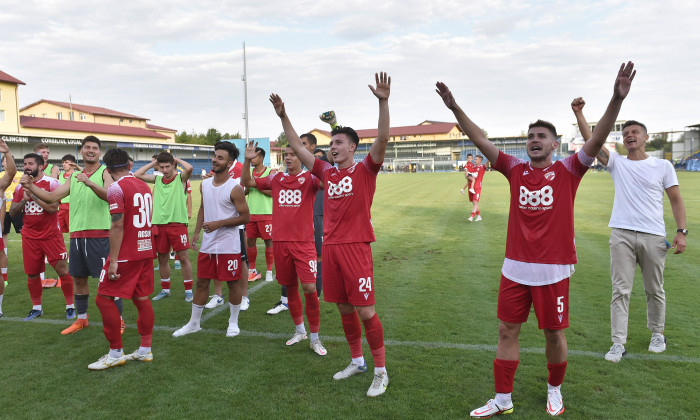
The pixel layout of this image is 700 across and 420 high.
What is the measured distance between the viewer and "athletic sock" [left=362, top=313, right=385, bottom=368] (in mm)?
4086

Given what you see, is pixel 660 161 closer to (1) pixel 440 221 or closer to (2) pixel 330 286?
(2) pixel 330 286

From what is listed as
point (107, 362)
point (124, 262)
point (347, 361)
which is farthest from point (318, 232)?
point (107, 362)

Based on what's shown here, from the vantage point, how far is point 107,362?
4605 mm

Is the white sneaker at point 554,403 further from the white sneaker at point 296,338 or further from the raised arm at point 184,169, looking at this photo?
the raised arm at point 184,169

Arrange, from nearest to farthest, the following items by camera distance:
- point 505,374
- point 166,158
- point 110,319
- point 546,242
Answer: point 546,242 < point 505,374 < point 110,319 < point 166,158

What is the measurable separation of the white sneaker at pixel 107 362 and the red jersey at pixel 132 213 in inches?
41.2

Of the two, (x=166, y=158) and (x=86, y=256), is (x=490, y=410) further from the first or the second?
(x=166, y=158)

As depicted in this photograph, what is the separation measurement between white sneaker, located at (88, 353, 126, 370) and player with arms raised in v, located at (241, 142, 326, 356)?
1785 millimetres

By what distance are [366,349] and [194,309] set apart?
224 cm

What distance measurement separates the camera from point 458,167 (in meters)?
81.6

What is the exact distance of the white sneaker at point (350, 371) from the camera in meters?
4.29

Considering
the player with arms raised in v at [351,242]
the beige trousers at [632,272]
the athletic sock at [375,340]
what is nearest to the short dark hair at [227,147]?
the player with arms raised in v at [351,242]

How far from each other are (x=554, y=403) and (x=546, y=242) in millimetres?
1341

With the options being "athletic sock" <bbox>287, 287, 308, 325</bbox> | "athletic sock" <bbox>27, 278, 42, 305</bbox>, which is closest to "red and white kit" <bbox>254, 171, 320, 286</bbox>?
"athletic sock" <bbox>287, 287, 308, 325</bbox>
